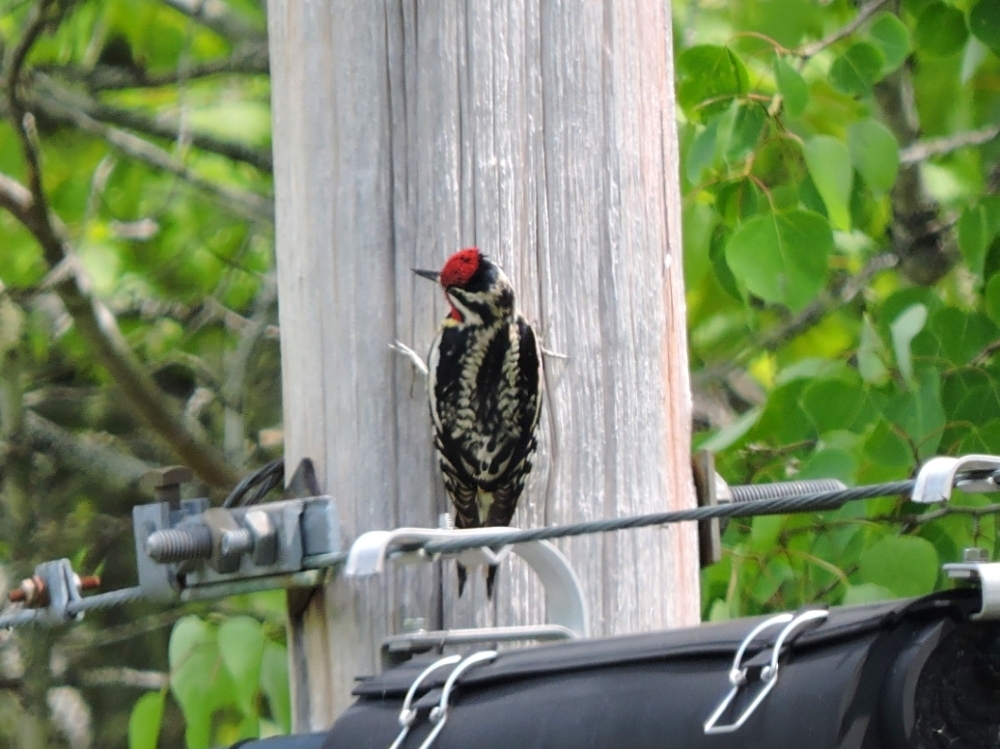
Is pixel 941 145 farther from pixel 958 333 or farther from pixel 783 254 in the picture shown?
pixel 783 254

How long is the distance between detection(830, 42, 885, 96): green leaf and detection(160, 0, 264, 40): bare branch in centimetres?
206

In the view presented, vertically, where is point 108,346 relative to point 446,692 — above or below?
above

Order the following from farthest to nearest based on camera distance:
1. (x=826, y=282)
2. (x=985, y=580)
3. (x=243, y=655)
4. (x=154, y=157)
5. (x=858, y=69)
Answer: (x=154, y=157), (x=826, y=282), (x=858, y=69), (x=243, y=655), (x=985, y=580)

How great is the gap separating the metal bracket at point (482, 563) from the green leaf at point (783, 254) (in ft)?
3.46

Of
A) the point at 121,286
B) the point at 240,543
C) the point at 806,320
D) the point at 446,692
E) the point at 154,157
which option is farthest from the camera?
the point at 121,286

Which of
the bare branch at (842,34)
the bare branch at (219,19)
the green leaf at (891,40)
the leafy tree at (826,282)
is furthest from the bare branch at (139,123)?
the green leaf at (891,40)

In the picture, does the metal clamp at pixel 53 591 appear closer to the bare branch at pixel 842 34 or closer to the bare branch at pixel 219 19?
the bare branch at pixel 842 34

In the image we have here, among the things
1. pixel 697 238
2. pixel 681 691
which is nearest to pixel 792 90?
pixel 697 238

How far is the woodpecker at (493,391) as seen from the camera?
2.00 meters

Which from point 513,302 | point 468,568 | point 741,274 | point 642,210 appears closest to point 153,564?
point 468,568

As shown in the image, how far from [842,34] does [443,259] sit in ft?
6.46

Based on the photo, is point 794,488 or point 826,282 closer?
point 794,488

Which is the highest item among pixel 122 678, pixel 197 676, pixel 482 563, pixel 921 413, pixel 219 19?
pixel 219 19

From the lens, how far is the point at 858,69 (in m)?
3.25
